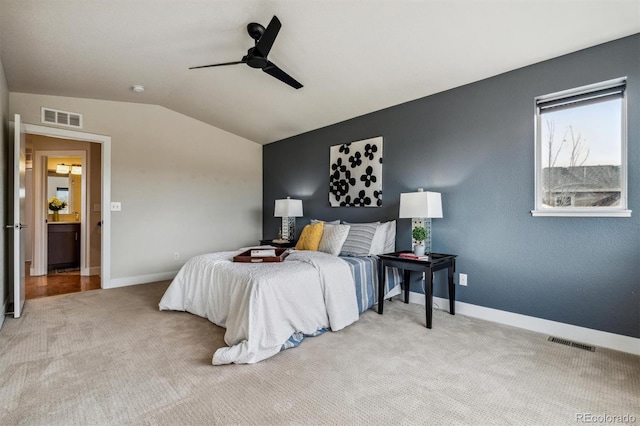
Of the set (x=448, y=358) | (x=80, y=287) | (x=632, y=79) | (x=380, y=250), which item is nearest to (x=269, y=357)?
(x=448, y=358)

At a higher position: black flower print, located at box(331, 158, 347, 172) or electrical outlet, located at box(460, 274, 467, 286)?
black flower print, located at box(331, 158, 347, 172)

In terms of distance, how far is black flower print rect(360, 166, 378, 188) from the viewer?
159 inches

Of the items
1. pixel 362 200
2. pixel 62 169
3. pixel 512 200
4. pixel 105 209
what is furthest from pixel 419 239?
pixel 62 169

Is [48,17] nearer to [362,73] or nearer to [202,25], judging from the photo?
[202,25]

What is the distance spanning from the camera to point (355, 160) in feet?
14.0

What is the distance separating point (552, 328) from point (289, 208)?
3495 millimetres

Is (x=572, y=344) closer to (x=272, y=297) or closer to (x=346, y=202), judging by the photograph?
(x=272, y=297)

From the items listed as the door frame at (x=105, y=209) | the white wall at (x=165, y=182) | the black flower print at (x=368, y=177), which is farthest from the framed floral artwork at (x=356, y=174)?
the door frame at (x=105, y=209)

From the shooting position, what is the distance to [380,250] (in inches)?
140

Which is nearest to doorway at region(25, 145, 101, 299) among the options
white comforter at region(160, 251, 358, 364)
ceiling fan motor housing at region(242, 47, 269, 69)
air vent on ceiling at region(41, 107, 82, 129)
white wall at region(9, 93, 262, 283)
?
white wall at region(9, 93, 262, 283)

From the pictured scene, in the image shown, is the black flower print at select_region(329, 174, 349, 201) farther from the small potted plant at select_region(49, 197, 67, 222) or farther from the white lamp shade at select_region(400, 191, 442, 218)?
the small potted plant at select_region(49, 197, 67, 222)

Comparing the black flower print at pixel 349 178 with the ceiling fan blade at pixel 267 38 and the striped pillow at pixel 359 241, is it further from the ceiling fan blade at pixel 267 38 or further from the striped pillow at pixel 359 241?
the ceiling fan blade at pixel 267 38

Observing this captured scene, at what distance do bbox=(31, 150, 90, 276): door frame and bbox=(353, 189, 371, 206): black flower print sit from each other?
461cm

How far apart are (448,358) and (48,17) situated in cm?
407
